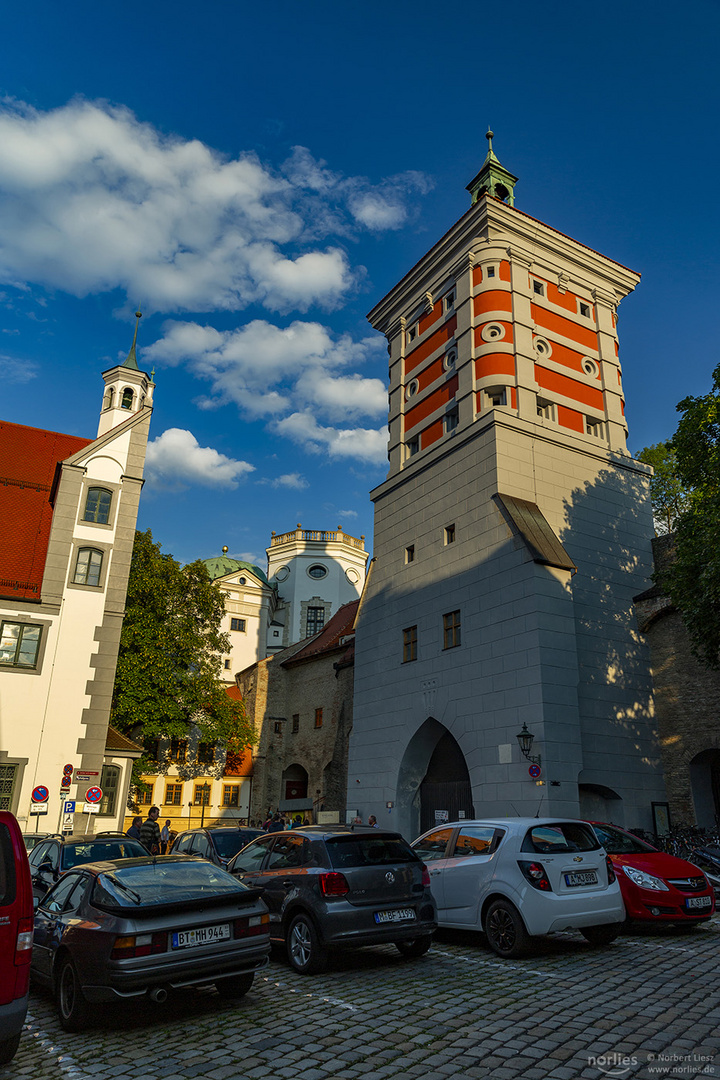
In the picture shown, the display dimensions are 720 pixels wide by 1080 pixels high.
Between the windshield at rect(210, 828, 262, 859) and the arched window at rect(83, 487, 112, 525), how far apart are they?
53.3 feet

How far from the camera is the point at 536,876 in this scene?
8539 mm

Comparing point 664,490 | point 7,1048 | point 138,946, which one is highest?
point 664,490

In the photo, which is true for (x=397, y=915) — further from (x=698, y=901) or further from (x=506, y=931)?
(x=698, y=901)

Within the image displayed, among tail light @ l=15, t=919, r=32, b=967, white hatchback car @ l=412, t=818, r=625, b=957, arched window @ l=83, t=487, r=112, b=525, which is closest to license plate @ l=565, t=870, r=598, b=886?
white hatchback car @ l=412, t=818, r=625, b=957

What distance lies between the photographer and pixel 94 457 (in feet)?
90.8

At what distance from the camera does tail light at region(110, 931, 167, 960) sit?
6160 mm

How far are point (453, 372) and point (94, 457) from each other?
14090mm

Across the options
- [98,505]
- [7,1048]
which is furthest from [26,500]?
[7,1048]

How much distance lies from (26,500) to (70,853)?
63.0 feet

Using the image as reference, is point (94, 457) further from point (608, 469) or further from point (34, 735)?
point (608, 469)

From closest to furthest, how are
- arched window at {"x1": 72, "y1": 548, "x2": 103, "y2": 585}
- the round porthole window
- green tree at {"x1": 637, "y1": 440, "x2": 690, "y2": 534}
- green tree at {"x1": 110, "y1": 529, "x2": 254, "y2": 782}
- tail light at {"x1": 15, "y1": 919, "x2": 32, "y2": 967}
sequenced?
tail light at {"x1": 15, "y1": 919, "x2": 32, "y2": 967}
arched window at {"x1": 72, "y1": 548, "x2": 103, "y2": 585}
the round porthole window
green tree at {"x1": 110, "y1": 529, "x2": 254, "y2": 782}
green tree at {"x1": 637, "y1": 440, "x2": 690, "y2": 534}

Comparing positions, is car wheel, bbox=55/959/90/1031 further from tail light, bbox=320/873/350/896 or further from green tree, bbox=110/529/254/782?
green tree, bbox=110/529/254/782

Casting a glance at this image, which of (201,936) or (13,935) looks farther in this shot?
(201,936)

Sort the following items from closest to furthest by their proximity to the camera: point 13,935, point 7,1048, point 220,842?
point 7,1048, point 13,935, point 220,842
